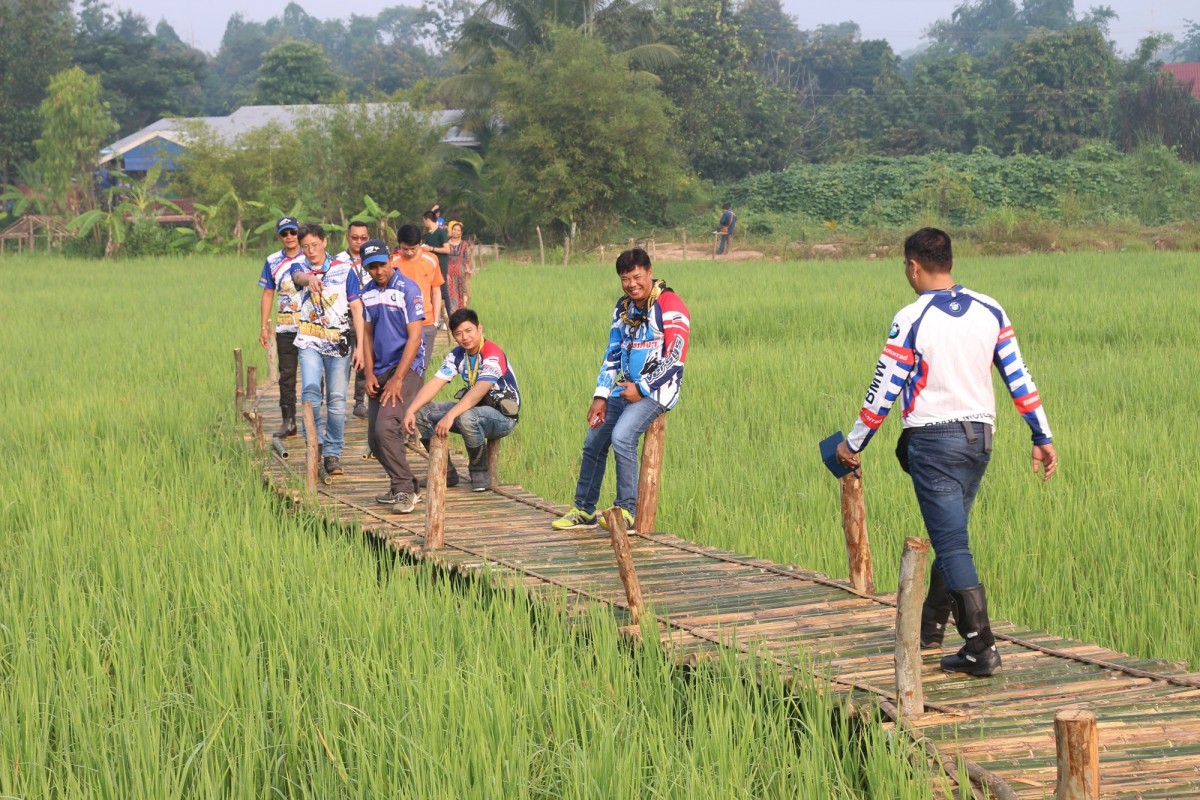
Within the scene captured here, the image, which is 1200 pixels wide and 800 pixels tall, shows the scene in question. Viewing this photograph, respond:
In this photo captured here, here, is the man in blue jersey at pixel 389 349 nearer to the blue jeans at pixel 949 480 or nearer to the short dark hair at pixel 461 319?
the short dark hair at pixel 461 319

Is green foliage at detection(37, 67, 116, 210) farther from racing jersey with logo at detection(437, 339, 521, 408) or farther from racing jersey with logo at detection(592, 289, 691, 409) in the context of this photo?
racing jersey with logo at detection(592, 289, 691, 409)

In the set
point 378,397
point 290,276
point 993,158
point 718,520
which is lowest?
point 718,520

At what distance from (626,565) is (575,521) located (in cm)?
152

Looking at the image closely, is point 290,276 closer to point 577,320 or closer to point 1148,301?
point 577,320

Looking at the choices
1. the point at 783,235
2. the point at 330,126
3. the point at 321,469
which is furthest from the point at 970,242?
the point at 321,469

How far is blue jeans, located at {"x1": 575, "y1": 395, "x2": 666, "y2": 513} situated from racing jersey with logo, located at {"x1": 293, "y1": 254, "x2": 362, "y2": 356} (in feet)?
6.65

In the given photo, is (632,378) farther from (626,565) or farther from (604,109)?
(604,109)

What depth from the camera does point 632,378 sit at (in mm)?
6145

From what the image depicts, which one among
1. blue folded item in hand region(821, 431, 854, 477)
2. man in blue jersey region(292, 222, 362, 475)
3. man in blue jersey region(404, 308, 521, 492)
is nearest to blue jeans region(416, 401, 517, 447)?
man in blue jersey region(404, 308, 521, 492)

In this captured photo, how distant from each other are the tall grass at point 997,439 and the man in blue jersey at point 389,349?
1179mm

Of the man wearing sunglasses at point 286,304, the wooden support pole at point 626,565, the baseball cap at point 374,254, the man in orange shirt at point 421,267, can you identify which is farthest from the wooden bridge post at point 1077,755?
the man in orange shirt at point 421,267

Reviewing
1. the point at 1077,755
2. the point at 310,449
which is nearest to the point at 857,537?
the point at 1077,755

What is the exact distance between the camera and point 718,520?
6.83m

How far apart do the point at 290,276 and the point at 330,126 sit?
2682cm
